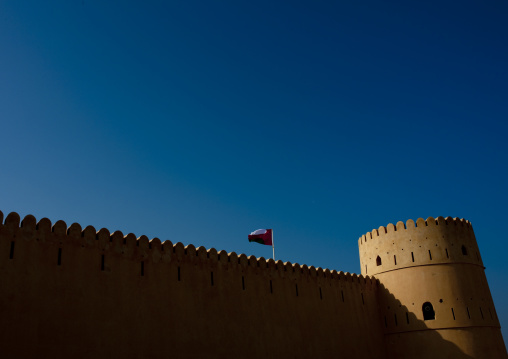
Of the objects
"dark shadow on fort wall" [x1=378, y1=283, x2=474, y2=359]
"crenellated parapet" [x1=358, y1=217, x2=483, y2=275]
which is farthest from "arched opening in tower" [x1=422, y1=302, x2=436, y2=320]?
"crenellated parapet" [x1=358, y1=217, x2=483, y2=275]

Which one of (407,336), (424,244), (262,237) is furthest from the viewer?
(262,237)

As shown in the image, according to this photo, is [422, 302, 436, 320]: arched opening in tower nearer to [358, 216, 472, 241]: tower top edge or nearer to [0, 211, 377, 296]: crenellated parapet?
[358, 216, 472, 241]: tower top edge

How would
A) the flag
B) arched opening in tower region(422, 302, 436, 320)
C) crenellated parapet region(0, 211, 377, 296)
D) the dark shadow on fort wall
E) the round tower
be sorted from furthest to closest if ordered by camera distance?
the flag, arched opening in tower region(422, 302, 436, 320), the round tower, the dark shadow on fort wall, crenellated parapet region(0, 211, 377, 296)

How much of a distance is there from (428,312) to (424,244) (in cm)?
256

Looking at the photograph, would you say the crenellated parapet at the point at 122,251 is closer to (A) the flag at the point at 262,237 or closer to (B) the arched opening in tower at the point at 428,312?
(A) the flag at the point at 262,237

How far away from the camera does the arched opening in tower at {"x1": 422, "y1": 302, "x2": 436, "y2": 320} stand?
18.7 metres

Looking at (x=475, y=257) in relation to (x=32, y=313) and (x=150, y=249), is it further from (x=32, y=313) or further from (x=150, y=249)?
(x=32, y=313)

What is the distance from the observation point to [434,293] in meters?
18.8

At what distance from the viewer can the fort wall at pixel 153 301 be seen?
1144cm

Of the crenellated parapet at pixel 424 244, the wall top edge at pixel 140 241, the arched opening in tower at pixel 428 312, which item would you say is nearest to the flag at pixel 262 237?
the wall top edge at pixel 140 241

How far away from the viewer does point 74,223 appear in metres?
12.8

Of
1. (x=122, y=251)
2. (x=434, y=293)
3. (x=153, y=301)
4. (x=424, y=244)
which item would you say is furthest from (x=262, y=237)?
(x=122, y=251)

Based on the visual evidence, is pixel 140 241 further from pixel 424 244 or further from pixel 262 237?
pixel 424 244

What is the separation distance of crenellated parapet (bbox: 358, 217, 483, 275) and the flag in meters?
4.53
